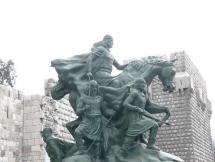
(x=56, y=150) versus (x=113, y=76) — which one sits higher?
(x=113, y=76)

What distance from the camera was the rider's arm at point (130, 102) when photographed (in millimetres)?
7227

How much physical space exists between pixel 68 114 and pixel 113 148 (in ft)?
50.9

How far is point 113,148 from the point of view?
289 inches

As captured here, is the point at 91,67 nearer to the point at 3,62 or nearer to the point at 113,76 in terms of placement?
the point at 113,76

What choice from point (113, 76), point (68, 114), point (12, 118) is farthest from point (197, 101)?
point (113, 76)

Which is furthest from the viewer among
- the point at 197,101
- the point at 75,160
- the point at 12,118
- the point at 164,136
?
the point at 197,101

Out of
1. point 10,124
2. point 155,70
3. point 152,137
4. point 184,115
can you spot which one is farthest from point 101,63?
point 184,115

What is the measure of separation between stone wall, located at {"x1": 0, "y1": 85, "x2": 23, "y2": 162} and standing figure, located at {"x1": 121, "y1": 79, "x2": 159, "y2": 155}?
11.5 metres

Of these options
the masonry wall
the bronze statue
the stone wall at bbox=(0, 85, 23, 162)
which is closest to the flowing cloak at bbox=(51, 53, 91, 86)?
the bronze statue

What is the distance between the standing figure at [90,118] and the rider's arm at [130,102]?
Result: 16.9 inches

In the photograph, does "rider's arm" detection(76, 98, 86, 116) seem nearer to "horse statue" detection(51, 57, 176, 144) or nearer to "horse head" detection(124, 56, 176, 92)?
"horse statue" detection(51, 57, 176, 144)

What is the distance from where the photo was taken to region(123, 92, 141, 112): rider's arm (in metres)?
7.23

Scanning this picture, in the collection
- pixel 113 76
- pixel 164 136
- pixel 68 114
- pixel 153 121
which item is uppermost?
pixel 113 76

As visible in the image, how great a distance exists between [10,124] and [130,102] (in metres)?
12.3
